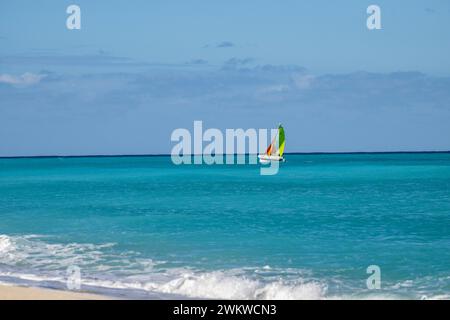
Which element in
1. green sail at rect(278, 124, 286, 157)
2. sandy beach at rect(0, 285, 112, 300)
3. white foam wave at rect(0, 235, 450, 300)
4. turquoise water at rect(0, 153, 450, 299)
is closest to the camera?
sandy beach at rect(0, 285, 112, 300)

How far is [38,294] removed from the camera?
11734mm

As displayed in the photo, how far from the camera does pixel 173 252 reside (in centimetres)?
1936

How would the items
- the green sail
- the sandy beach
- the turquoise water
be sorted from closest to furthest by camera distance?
1. the sandy beach
2. the turquoise water
3. the green sail

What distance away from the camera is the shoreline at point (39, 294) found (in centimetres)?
1132

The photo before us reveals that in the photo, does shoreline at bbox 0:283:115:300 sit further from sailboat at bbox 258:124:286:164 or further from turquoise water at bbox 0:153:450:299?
sailboat at bbox 258:124:286:164

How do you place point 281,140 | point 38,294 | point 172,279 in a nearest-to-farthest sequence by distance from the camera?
1. point 38,294
2. point 172,279
3. point 281,140

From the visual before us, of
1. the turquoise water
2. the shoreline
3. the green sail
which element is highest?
the green sail

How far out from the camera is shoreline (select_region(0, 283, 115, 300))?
11.3 meters

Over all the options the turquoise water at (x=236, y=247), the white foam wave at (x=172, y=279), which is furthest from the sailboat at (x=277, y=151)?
the white foam wave at (x=172, y=279)

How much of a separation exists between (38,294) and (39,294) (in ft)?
0.06

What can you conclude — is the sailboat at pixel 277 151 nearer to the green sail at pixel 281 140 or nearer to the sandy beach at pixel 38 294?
the green sail at pixel 281 140

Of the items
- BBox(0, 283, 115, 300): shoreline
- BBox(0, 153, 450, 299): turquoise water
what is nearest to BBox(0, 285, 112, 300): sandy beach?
BBox(0, 283, 115, 300): shoreline

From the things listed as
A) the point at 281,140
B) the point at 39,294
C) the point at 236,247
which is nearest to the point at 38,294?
the point at 39,294

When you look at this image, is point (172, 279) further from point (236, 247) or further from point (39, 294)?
point (236, 247)
